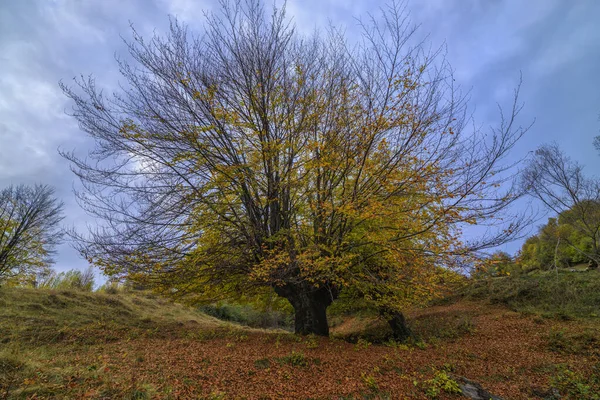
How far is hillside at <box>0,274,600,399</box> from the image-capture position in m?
3.38

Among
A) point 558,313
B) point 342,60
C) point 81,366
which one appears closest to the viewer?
point 81,366

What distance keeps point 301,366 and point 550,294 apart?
13560mm

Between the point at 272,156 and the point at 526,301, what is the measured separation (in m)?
14.4

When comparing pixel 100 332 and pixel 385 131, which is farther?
pixel 100 332

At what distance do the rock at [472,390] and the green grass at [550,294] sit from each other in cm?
755

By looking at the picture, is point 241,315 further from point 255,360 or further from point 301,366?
point 301,366

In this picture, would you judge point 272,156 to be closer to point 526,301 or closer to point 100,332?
point 100,332

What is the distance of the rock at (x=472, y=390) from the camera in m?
4.16

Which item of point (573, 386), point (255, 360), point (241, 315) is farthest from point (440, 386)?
point (241, 315)

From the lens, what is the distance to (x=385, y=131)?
5660 millimetres

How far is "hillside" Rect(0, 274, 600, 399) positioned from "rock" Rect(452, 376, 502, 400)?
187mm

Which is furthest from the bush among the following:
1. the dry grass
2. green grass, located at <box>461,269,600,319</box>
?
green grass, located at <box>461,269,600,319</box>

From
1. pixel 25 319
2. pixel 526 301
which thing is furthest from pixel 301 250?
pixel 526 301

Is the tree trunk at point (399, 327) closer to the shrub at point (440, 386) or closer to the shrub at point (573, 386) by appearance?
the shrub at point (573, 386)
